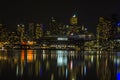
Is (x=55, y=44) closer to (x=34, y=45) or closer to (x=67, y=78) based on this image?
(x=34, y=45)

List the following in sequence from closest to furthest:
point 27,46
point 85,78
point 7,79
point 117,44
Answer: point 7,79 → point 85,78 → point 117,44 → point 27,46

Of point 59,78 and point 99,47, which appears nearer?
point 59,78

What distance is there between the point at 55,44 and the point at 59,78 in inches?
6593

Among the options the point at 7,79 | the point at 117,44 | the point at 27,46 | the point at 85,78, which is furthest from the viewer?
the point at 27,46

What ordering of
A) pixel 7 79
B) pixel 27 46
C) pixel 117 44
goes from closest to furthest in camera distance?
pixel 7 79 < pixel 117 44 < pixel 27 46

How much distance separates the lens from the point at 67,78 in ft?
101

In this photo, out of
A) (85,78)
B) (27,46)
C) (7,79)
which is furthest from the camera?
(27,46)

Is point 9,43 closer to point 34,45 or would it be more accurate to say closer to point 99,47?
point 34,45

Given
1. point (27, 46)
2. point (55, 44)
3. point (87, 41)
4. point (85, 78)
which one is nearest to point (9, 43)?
point (27, 46)

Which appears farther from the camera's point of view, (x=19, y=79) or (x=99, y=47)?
(x=99, y=47)

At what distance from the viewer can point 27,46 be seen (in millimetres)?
187250

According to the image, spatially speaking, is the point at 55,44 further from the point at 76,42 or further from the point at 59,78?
the point at 59,78

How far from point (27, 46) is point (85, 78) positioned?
15689 cm

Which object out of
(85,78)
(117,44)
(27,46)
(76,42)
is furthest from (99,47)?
(85,78)
